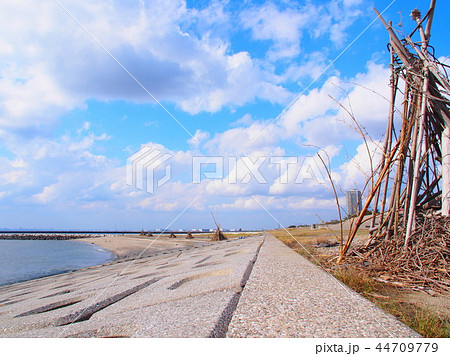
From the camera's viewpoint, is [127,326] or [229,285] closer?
[127,326]

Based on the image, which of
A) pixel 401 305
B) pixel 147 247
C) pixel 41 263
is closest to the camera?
pixel 401 305

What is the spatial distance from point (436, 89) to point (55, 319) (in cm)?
475

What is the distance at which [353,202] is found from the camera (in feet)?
14.5

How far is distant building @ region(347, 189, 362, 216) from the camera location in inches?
161

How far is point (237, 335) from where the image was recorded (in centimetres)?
139

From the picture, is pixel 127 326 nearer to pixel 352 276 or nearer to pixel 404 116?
pixel 352 276

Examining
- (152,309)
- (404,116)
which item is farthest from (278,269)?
(404,116)

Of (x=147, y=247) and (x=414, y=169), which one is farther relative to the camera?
(x=147, y=247)

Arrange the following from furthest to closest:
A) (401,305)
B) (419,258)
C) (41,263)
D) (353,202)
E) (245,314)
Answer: (41,263) < (353,202) < (419,258) < (401,305) < (245,314)

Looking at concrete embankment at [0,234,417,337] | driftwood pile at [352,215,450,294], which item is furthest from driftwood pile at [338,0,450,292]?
concrete embankment at [0,234,417,337]
